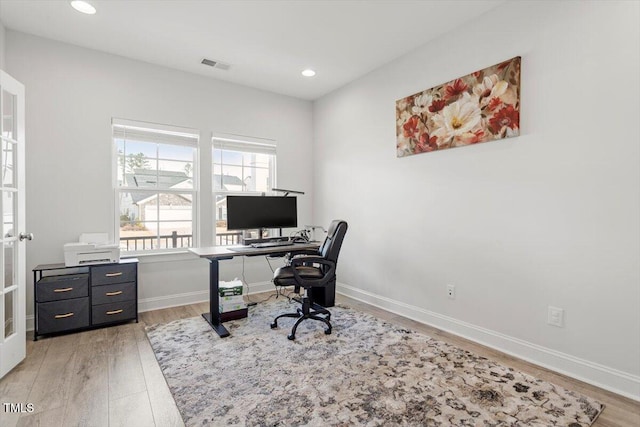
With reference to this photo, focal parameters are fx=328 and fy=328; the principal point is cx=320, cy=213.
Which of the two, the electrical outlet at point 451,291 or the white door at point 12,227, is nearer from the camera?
the white door at point 12,227

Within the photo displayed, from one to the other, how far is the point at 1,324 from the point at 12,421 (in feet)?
2.62

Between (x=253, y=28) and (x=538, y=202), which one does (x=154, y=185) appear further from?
(x=538, y=202)

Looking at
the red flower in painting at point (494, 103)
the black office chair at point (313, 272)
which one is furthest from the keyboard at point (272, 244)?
the red flower in painting at point (494, 103)

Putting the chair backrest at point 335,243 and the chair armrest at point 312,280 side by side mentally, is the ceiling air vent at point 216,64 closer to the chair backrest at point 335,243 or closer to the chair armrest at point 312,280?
the chair backrest at point 335,243

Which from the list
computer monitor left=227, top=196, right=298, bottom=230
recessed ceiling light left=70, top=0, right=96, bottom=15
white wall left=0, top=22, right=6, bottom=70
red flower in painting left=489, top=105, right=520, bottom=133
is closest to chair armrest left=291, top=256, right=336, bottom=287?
computer monitor left=227, top=196, right=298, bottom=230

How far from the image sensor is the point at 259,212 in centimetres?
371

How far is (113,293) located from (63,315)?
0.39 m

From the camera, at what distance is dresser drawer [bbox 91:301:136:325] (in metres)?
3.00

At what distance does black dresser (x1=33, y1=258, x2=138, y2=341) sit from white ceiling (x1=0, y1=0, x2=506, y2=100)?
2125 mm

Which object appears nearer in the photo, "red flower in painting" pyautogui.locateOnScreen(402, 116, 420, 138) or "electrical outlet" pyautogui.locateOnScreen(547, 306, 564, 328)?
"electrical outlet" pyautogui.locateOnScreen(547, 306, 564, 328)

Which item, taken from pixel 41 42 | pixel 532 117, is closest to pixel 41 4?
pixel 41 42

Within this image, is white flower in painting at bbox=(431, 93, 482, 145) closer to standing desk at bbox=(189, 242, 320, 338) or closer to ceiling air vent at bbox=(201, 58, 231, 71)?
standing desk at bbox=(189, 242, 320, 338)

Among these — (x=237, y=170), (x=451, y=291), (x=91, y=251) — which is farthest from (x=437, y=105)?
(x=91, y=251)

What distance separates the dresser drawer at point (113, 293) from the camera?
Result: 3000 mm
